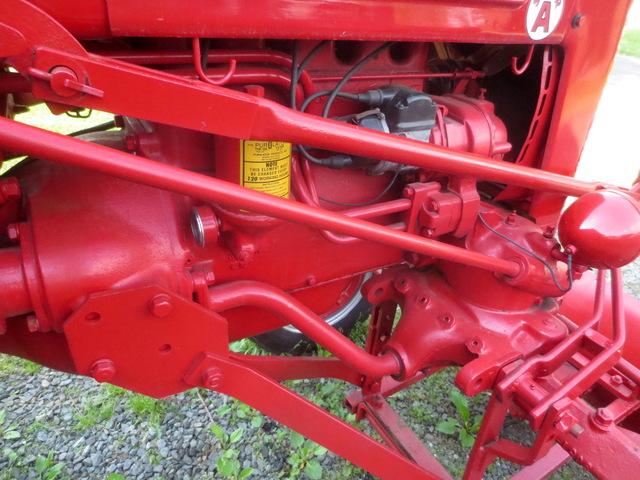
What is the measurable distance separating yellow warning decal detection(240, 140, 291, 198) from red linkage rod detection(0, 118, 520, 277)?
15 centimetres

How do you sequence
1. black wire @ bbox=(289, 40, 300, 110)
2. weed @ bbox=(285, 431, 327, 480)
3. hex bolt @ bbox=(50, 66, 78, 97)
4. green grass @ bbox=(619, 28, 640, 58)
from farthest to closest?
green grass @ bbox=(619, 28, 640, 58), weed @ bbox=(285, 431, 327, 480), black wire @ bbox=(289, 40, 300, 110), hex bolt @ bbox=(50, 66, 78, 97)

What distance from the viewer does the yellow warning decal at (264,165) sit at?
103 centimetres

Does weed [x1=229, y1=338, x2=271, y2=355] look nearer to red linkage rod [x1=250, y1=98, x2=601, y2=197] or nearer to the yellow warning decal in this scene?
the yellow warning decal

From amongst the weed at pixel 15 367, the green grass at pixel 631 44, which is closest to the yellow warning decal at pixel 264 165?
the weed at pixel 15 367

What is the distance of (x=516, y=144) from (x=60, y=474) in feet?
6.83

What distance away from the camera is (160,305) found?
979 mm

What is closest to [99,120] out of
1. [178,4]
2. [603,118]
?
[178,4]

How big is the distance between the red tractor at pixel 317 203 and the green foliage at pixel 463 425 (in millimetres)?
290

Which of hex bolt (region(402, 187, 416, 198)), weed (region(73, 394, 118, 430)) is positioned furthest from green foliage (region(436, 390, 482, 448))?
weed (region(73, 394, 118, 430))

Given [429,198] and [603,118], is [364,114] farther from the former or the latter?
[603,118]

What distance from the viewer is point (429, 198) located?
1.37 meters

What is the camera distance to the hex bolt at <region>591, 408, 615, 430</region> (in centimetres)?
125

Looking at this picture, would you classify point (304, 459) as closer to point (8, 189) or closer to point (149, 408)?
point (149, 408)

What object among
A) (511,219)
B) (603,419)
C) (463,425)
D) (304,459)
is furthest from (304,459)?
(511,219)
